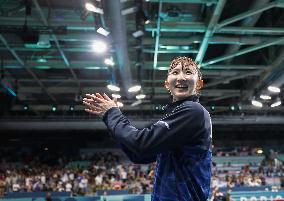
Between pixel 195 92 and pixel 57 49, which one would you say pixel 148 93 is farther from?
pixel 195 92

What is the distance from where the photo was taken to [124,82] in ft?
57.3

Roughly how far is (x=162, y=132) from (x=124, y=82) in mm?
15154

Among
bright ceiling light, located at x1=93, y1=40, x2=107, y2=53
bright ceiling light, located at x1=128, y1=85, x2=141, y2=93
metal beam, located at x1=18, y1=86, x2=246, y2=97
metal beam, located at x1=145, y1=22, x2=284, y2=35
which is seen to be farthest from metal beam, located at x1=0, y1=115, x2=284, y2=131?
metal beam, located at x1=145, y1=22, x2=284, y2=35

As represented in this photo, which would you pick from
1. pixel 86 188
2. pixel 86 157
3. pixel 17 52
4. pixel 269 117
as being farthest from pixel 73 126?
pixel 269 117

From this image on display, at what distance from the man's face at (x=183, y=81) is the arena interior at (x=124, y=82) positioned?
7.30 m

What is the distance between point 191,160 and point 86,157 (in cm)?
2659

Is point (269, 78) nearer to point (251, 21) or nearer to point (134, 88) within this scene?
point (251, 21)

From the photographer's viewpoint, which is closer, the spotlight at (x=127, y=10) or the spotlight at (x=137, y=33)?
the spotlight at (x=127, y=10)

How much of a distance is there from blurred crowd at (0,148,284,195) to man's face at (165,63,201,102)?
53.7ft

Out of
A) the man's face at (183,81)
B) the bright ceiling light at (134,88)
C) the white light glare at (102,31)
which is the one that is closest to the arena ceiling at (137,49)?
the white light glare at (102,31)

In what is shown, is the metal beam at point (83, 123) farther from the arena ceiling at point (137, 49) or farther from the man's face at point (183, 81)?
the man's face at point (183, 81)

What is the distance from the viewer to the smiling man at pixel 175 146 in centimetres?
235

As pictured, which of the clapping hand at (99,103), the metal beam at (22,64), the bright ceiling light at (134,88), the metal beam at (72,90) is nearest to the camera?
the clapping hand at (99,103)

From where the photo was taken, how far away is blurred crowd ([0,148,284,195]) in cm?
2109
